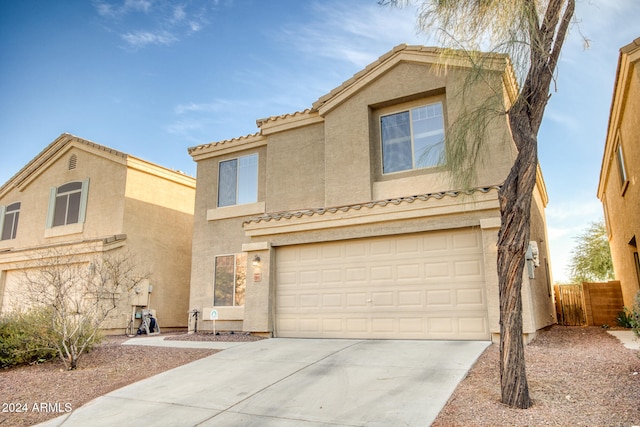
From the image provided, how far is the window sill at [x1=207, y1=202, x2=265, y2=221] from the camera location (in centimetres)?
1377

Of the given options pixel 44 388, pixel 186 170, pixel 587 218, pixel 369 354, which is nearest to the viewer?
pixel 44 388

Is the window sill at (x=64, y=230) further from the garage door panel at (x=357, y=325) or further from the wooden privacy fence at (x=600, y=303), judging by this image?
the wooden privacy fence at (x=600, y=303)

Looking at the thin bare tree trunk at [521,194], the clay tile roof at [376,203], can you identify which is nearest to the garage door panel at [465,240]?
the clay tile roof at [376,203]

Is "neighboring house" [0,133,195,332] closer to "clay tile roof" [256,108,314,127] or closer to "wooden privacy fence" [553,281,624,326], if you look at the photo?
"clay tile roof" [256,108,314,127]

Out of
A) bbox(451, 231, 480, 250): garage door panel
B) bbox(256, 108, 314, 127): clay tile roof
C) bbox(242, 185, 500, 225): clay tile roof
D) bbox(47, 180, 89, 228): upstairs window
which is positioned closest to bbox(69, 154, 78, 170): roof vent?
bbox(47, 180, 89, 228): upstairs window

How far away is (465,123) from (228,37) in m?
8.29

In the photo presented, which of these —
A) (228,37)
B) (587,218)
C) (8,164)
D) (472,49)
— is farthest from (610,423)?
(587,218)

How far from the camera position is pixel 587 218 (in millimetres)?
29141

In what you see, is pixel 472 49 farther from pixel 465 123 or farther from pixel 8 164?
pixel 8 164

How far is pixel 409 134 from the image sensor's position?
11.9 m

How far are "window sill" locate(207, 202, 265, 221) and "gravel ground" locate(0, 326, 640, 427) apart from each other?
5116mm

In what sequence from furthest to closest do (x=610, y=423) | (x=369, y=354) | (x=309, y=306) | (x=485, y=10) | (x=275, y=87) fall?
(x=275, y=87) → (x=309, y=306) → (x=369, y=354) → (x=485, y=10) → (x=610, y=423)

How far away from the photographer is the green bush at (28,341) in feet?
28.7

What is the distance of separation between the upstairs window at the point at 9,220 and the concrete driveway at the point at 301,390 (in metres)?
15.7
